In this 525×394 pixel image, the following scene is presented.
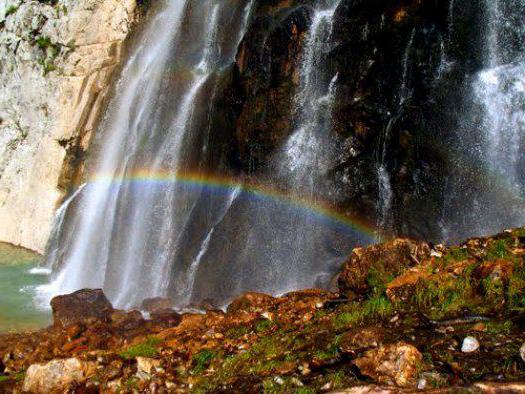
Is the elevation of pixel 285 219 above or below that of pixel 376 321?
above

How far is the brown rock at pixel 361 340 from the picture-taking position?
4512 millimetres

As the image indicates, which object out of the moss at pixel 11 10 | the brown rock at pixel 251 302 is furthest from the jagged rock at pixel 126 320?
the moss at pixel 11 10

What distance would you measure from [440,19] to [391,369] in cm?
1129

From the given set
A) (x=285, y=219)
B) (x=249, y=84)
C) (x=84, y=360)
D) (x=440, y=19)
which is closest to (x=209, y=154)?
(x=249, y=84)

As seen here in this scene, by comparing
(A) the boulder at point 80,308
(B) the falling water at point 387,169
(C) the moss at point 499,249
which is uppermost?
(B) the falling water at point 387,169

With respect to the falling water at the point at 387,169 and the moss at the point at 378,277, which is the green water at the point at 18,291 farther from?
the moss at the point at 378,277

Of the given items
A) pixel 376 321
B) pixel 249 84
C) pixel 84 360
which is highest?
pixel 249 84

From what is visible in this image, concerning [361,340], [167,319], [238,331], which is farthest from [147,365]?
[167,319]

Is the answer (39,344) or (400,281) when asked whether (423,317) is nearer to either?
(400,281)

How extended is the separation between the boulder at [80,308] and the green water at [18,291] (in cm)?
181

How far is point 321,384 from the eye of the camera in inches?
162

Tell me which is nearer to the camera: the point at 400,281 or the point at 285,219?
the point at 400,281

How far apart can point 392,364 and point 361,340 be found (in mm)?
595

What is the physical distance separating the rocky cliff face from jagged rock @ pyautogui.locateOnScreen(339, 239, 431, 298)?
19.7 metres
